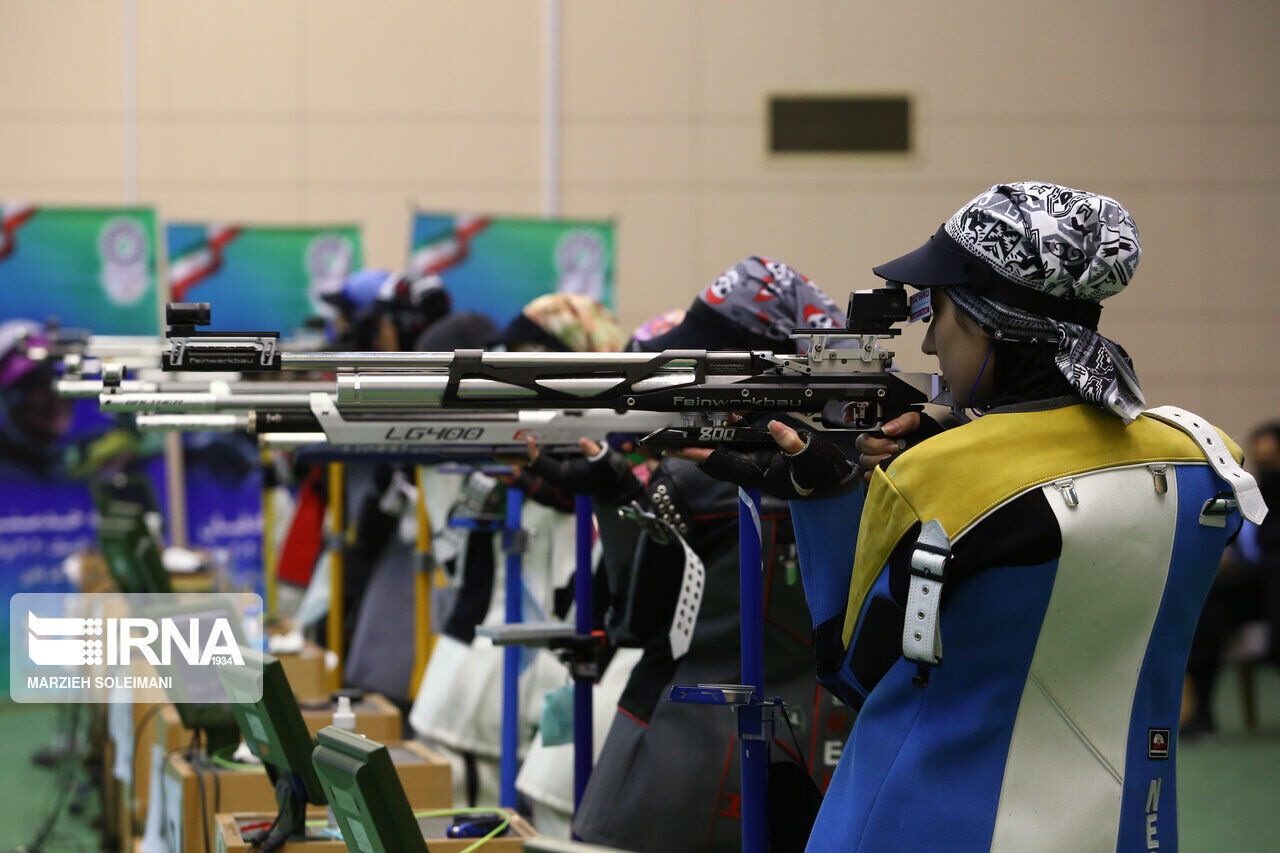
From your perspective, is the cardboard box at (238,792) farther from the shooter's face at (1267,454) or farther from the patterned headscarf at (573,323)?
the shooter's face at (1267,454)

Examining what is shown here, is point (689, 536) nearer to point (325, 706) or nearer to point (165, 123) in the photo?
point (325, 706)

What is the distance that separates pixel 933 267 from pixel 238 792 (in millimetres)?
1852

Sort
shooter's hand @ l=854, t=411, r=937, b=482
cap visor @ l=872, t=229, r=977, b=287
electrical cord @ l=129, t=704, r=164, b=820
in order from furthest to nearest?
electrical cord @ l=129, t=704, r=164, b=820, shooter's hand @ l=854, t=411, r=937, b=482, cap visor @ l=872, t=229, r=977, b=287

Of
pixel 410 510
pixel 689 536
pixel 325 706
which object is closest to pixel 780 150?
pixel 410 510

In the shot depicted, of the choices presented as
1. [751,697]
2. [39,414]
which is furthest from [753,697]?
[39,414]

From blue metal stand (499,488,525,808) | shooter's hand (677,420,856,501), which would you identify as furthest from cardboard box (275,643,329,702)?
shooter's hand (677,420,856,501)

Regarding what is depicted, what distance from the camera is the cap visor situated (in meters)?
1.71

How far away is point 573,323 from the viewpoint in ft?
13.4

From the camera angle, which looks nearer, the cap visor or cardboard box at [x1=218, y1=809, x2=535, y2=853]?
the cap visor

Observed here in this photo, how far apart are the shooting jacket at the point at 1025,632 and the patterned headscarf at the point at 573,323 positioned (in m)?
2.42

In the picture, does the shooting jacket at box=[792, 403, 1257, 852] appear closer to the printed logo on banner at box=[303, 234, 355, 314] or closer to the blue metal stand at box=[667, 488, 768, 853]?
the blue metal stand at box=[667, 488, 768, 853]

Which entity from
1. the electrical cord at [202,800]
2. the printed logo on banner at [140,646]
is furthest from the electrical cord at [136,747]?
the electrical cord at [202,800]

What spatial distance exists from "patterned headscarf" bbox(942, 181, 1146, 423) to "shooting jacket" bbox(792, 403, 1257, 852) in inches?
1.8

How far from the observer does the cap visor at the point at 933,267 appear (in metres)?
1.71
